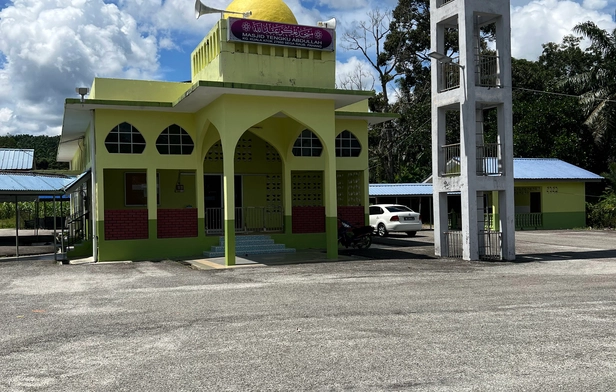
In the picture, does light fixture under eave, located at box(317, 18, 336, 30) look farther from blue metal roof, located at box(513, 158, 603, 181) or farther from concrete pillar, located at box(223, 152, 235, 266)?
blue metal roof, located at box(513, 158, 603, 181)

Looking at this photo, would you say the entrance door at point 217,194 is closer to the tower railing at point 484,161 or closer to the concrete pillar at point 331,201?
the concrete pillar at point 331,201

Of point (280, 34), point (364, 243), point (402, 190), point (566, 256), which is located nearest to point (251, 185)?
point (364, 243)

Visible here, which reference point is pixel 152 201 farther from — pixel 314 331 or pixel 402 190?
pixel 402 190

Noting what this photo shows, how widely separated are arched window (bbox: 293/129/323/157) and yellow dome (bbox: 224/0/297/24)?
369cm

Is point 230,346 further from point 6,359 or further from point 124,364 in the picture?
point 6,359

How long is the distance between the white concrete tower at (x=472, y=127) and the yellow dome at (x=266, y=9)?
4.25m

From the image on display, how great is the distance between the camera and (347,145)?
Result: 21094mm

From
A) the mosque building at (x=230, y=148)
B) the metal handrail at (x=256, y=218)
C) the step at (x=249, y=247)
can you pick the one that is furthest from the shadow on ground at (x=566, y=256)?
the metal handrail at (x=256, y=218)

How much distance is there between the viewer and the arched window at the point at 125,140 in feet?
59.0

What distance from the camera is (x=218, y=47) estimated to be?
53.8ft

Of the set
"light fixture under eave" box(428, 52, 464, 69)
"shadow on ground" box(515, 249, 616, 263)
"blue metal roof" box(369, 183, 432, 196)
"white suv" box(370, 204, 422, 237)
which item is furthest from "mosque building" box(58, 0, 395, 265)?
"blue metal roof" box(369, 183, 432, 196)

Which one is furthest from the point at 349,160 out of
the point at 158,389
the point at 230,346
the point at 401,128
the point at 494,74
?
the point at 401,128

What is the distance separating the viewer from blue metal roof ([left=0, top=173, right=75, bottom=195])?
59.6 ft

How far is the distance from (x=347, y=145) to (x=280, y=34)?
549cm
